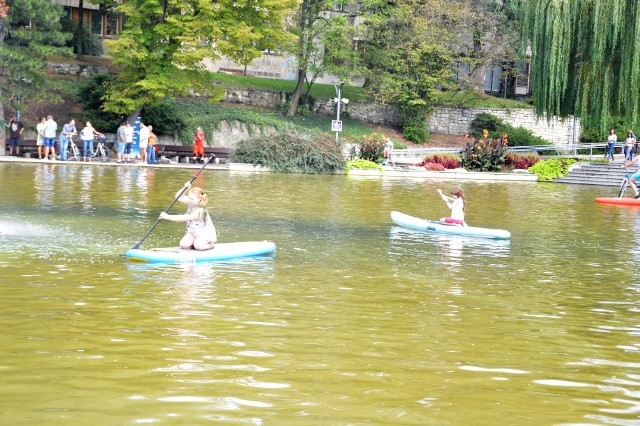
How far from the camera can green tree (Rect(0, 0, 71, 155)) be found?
124 ft

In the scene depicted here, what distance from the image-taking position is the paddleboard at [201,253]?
14.7 m

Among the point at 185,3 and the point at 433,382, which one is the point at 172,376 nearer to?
the point at 433,382

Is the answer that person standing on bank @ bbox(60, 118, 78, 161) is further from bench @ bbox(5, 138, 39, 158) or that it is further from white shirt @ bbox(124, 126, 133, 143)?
white shirt @ bbox(124, 126, 133, 143)

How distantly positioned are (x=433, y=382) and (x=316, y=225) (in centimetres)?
1211

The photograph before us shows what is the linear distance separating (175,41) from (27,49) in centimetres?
687

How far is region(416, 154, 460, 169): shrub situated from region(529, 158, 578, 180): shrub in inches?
146

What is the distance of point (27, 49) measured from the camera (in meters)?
38.8

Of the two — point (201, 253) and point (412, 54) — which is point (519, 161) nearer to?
point (412, 54)

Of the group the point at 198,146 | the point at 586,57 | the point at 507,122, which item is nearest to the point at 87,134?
the point at 198,146

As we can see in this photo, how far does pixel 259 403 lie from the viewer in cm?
783

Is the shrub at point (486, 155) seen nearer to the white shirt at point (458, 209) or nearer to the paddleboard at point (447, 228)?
the paddleboard at point (447, 228)

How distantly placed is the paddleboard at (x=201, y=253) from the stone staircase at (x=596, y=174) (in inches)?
1098

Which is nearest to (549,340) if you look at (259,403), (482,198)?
(259,403)

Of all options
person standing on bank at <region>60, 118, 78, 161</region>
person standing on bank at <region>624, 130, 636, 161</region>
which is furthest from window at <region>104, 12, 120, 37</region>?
person standing on bank at <region>624, 130, 636, 161</region>
